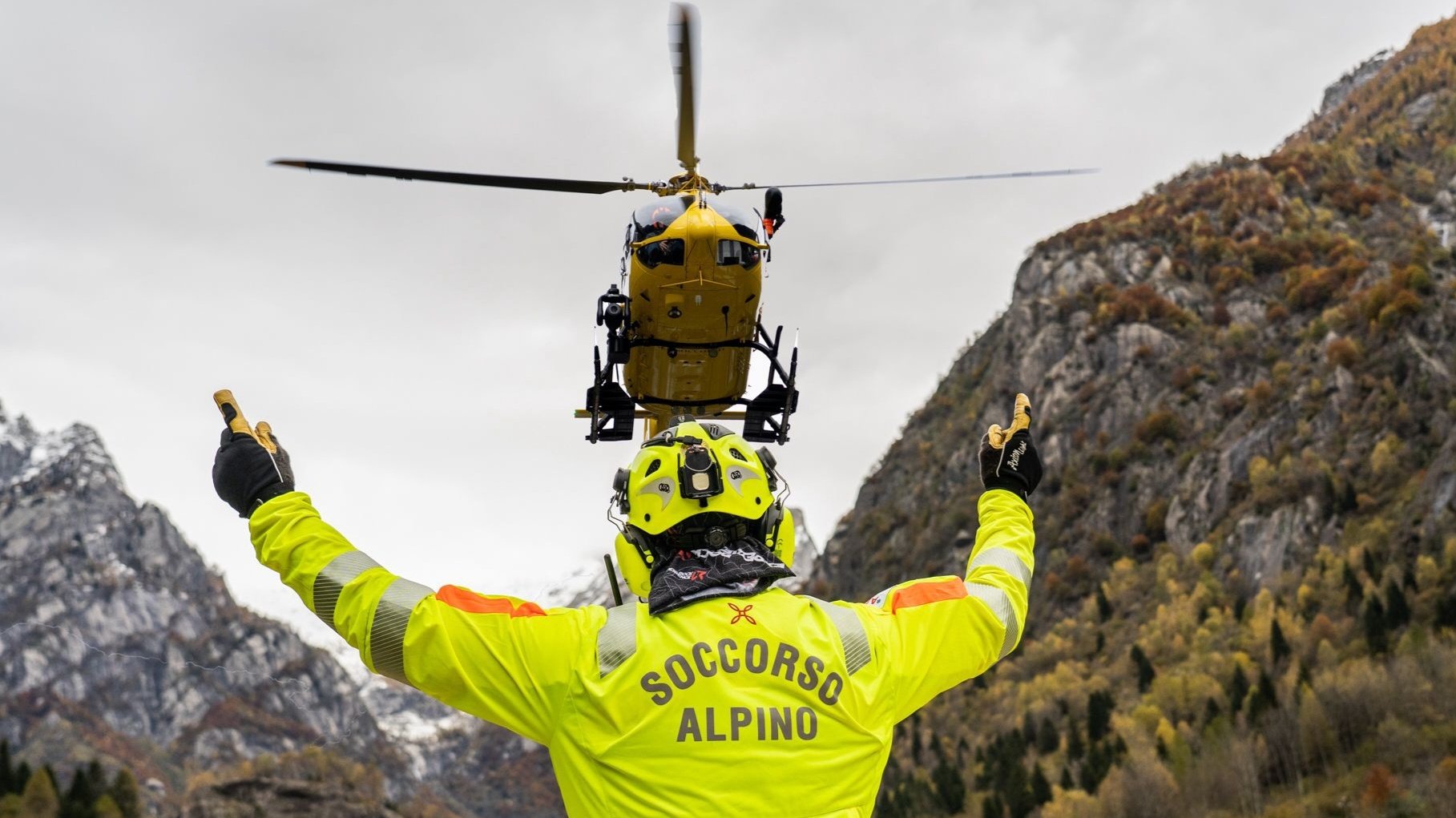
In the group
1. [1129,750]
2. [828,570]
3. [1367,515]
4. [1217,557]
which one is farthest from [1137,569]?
[828,570]

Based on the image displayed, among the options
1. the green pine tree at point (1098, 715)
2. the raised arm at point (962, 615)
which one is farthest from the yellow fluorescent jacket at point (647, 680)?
the green pine tree at point (1098, 715)

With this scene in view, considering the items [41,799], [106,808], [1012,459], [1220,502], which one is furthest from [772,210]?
[1220,502]

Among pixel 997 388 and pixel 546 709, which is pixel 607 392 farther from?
pixel 997 388

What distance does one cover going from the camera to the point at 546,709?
4.22 meters

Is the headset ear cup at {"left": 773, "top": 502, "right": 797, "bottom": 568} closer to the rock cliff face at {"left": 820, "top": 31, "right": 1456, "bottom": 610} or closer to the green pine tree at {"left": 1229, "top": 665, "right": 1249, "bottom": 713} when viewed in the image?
the green pine tree at {"left": 1229, "top": 665, "right": 1249, "bottom": 713}

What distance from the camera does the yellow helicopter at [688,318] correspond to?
1488 cm

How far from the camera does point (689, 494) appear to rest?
15.1 ft

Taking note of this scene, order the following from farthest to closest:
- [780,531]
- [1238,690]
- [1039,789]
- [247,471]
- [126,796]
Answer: [126,796]
[1039,789]
[1238,690]
[780,531]
[247,471]

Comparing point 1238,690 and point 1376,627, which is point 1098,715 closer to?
point 1238,690

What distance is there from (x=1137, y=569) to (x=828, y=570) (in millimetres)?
57852

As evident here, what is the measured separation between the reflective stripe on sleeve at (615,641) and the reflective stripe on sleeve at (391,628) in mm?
608

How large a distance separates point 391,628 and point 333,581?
31cm

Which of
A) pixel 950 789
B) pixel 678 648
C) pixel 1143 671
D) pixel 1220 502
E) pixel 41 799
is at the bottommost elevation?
pixel 678 648

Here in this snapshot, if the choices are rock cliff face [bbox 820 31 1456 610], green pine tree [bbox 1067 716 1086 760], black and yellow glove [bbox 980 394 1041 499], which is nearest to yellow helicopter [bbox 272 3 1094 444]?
black and yellow glove [bbox 980 394 1041 499]
